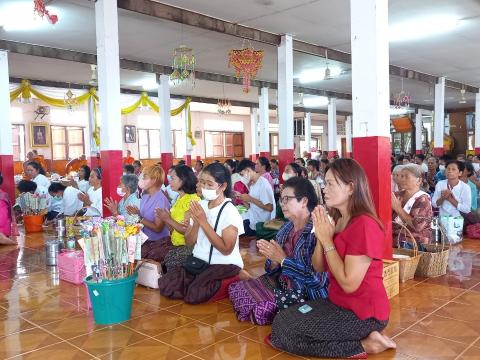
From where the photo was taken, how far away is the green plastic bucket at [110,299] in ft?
10.3

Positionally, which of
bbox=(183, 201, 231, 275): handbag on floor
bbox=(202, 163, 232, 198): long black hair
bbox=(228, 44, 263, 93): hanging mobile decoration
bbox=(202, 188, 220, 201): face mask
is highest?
bbox=(228, 44, 263, 93): hanging mobile decoration

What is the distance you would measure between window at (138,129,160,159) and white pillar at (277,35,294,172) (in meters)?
10.2

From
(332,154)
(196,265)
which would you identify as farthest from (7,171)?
(332,154)

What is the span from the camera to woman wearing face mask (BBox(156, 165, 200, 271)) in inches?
157

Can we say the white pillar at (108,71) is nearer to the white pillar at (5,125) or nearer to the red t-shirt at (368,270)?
the white pillar at (5,125)

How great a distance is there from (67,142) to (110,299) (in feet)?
43.0

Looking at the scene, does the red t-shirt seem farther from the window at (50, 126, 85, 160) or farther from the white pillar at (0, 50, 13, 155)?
the window at (50, 126, 85, 160)

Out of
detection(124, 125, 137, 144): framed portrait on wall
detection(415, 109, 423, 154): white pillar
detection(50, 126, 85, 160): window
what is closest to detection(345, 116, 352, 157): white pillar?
detection(415, 109, 423, 154): white pillar

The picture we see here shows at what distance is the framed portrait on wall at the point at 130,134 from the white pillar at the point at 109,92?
36.0 ft

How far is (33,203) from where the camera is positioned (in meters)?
7.29

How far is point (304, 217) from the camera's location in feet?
10.1

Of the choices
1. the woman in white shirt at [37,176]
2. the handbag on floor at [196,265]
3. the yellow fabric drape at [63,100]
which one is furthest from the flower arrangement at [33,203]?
the yellow fabric drape at [63,100]

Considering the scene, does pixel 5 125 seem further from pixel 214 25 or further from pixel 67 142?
pixel 67 142

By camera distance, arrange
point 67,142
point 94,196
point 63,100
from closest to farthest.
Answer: point 94,196 → point 63,100 → point 67,142
